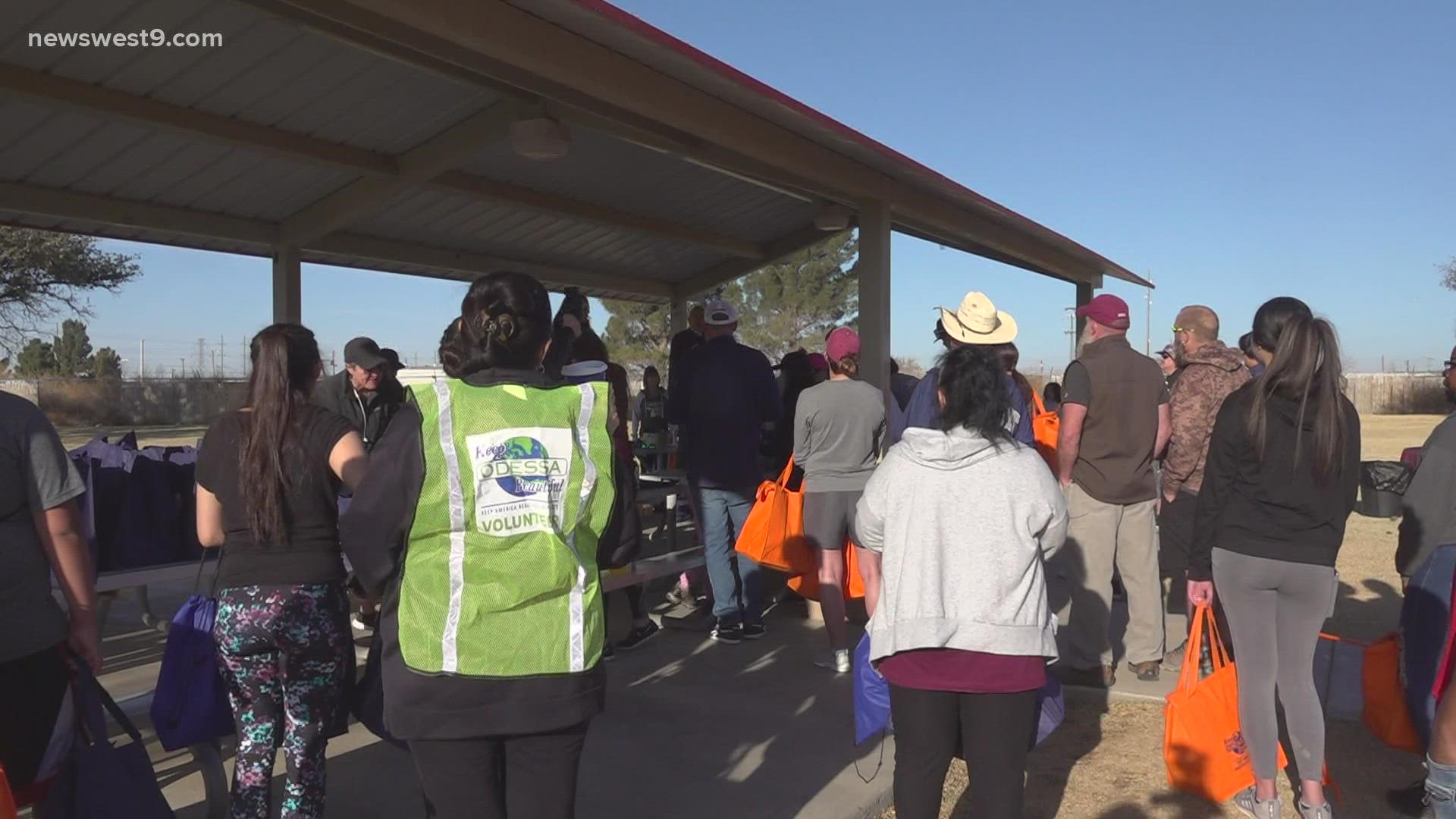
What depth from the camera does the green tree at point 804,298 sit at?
3238cm

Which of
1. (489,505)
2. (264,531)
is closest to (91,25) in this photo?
(264,531)

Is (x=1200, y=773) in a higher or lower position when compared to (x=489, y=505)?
lower

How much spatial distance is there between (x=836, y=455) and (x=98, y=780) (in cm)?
347

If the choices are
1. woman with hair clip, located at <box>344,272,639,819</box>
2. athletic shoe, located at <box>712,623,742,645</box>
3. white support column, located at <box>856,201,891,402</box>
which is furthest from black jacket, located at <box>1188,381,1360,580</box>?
white support column, located at <box>856,201,891,402</box>

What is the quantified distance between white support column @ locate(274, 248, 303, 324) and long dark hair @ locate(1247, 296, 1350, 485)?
25.9 ft

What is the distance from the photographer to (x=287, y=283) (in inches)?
352

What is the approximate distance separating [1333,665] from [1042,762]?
1.93m

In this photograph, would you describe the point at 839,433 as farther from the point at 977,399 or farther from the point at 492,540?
the point at 492,540

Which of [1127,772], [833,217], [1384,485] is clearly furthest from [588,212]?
[1127,772]

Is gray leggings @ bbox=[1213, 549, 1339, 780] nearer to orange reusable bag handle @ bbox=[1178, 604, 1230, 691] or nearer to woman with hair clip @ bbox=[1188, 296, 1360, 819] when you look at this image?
woman with hair clip @ bbox=[1188, 296, 1360, 819]

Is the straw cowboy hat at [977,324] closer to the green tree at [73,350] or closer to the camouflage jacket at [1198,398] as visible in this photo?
the camouflage jacket at [1198,398]

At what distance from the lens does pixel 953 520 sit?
8.73ft

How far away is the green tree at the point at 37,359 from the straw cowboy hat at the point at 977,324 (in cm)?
5869

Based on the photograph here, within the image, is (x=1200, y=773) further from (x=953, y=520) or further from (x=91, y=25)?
(x=91, y=25)
